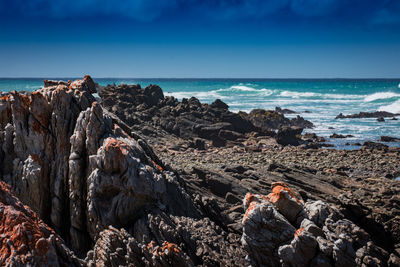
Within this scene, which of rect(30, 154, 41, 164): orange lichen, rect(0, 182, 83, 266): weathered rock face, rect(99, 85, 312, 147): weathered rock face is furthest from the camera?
rect(99, 85, 312, 147): weathered rock face

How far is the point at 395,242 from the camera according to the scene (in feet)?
35.1

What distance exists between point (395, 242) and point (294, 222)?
360 cm

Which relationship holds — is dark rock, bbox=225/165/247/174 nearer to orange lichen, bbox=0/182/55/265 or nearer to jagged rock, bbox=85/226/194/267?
jagged rock, bbox=85/226/194/267

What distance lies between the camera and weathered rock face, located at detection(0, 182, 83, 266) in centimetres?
555

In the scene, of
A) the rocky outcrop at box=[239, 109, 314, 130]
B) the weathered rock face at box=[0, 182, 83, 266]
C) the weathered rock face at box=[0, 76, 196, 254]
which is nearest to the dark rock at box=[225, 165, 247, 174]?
the weathered rock face at box=[0, 76, 196, 254]

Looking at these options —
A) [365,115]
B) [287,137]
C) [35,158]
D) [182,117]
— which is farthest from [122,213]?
[365,115]

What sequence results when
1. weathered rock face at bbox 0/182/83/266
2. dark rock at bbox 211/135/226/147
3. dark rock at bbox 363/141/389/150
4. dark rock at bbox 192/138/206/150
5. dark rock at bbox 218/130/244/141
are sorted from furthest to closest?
dark rock at bbox 218/130/244/141, dark rock at bbox 211/135/226/147, dark rock at bbox 363/141/389/150, dark rock at bbox 192/138/206/150, weathered rock face at bbox 0/182/83/266

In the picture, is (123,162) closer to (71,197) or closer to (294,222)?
(71,197)

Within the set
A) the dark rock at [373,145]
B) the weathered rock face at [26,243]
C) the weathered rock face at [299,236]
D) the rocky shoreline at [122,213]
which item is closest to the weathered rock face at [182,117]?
the dark rock at [373,145]

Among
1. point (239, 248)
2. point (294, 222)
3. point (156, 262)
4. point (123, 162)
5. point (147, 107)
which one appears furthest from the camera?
point (147, 107)

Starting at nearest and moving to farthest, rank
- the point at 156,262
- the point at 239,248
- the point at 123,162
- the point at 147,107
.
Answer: the point at 156,262 < the point at 123,162 < the point at 239,248 < the point at 147,107

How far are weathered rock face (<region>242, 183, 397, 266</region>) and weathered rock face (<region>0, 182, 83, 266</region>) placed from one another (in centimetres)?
447

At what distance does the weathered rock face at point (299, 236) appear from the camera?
27.4 feet

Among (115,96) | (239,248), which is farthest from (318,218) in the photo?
(115,96)
